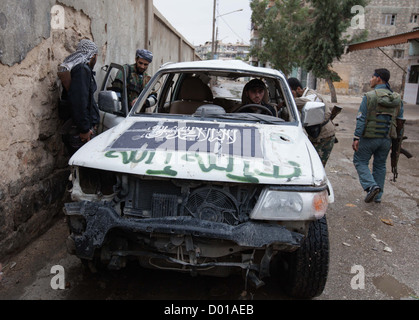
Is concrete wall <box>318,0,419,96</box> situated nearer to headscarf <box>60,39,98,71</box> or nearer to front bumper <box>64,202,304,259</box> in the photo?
headscarf <box>60,39,98,71</box>

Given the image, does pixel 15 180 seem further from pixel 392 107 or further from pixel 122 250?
pixel 392 107

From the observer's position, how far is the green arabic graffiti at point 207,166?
93.9 inches

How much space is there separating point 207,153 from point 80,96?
73.5 inches

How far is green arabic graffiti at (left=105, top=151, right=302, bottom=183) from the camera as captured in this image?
93.9 inches

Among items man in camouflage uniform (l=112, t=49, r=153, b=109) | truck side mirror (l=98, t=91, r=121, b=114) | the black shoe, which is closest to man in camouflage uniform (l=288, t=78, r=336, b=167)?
the black shoe

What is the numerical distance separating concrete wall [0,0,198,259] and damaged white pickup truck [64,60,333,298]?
927 mm

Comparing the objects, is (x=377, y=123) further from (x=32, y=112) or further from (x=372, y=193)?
(x=32, y=112)

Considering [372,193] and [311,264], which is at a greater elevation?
[311,264]

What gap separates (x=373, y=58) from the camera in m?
30.1

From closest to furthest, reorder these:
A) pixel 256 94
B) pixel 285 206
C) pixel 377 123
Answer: pixel 285 206 < pixel 256 94 < pixel 377 123

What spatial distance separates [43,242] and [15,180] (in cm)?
71

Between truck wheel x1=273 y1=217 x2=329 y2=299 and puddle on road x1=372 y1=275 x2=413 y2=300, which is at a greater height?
truck wheel x1=273 y1=217 x2=329 y2=299

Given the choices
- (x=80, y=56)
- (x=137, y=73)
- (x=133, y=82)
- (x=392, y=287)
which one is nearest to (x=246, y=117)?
(x=392, y=287)

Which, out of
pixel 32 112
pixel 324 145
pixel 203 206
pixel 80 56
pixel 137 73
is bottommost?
pixel 324 145
